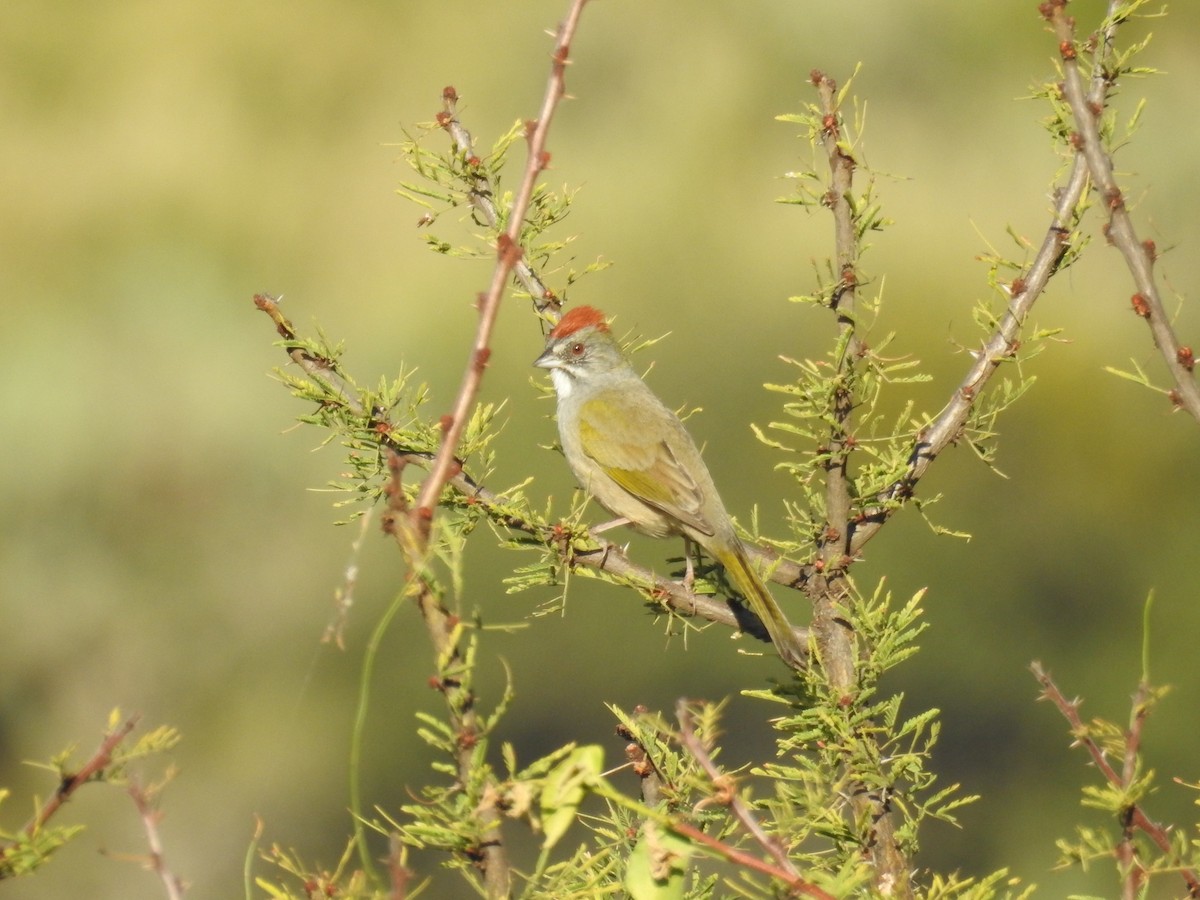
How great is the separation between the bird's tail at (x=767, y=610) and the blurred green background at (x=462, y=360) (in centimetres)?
250

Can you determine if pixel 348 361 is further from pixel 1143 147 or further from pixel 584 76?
pixel 1143 147

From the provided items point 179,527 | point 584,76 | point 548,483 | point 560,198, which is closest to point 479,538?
point 548,483

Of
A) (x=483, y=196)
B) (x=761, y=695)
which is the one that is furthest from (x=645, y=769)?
Answer: (x=483, y=196)

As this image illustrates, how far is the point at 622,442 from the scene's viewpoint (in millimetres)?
4344

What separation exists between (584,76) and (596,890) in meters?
7.00

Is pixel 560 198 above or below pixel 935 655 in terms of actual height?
above

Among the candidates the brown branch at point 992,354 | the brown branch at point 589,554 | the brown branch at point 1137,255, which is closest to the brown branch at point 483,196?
the brown branch at point 589,554

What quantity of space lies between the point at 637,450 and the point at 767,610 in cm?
219

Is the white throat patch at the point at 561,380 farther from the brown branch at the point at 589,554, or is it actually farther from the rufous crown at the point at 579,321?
the brown branch at the point at 589,554

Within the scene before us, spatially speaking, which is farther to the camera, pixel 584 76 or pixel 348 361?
pixel 584 76

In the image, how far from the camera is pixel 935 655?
633 cm

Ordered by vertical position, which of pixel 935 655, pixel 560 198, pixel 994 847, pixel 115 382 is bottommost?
pixel 994 847

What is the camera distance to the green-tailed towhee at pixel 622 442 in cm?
398

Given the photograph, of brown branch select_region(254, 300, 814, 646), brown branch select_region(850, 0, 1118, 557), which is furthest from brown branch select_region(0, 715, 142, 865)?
brown branch select_region(850, 0, 1118, 557)
